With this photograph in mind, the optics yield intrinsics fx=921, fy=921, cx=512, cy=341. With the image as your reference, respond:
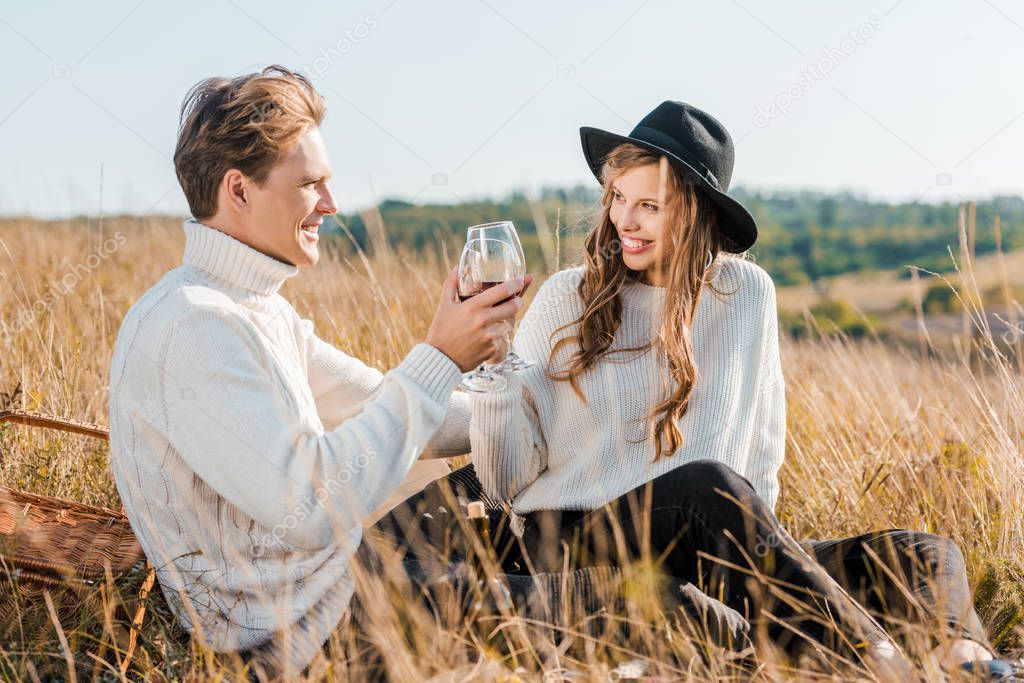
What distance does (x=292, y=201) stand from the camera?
7.53ft

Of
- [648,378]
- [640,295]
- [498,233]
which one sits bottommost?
→ [648,378]

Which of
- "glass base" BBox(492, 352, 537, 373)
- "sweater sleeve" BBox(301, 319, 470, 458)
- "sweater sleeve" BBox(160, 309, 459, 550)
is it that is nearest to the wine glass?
"glass base" BBox(492, 352, 537, 373)

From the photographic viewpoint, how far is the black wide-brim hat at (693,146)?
276 cm

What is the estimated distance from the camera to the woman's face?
110 inches

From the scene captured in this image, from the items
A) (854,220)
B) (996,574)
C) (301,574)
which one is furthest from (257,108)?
(854,220)

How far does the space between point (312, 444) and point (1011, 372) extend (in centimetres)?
263

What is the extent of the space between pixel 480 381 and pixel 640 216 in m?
0.74

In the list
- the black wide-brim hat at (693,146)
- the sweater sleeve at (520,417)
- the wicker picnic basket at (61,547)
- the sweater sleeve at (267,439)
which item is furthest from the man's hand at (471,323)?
the wicker picnic basket at (61,547)

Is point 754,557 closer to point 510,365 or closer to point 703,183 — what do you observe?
point 510,365

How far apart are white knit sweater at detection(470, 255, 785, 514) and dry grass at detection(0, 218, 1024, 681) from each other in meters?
0.59

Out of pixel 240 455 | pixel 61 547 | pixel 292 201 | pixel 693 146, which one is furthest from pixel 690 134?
pixel 61 547

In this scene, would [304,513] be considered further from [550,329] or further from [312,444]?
[550,329]

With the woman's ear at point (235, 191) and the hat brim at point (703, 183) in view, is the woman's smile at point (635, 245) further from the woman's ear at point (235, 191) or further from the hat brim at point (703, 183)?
the woman's ear at point (235, 191)

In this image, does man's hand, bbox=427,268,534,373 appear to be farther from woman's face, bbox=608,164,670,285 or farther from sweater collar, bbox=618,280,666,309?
sweater collar, bbox=618,280,666,309
